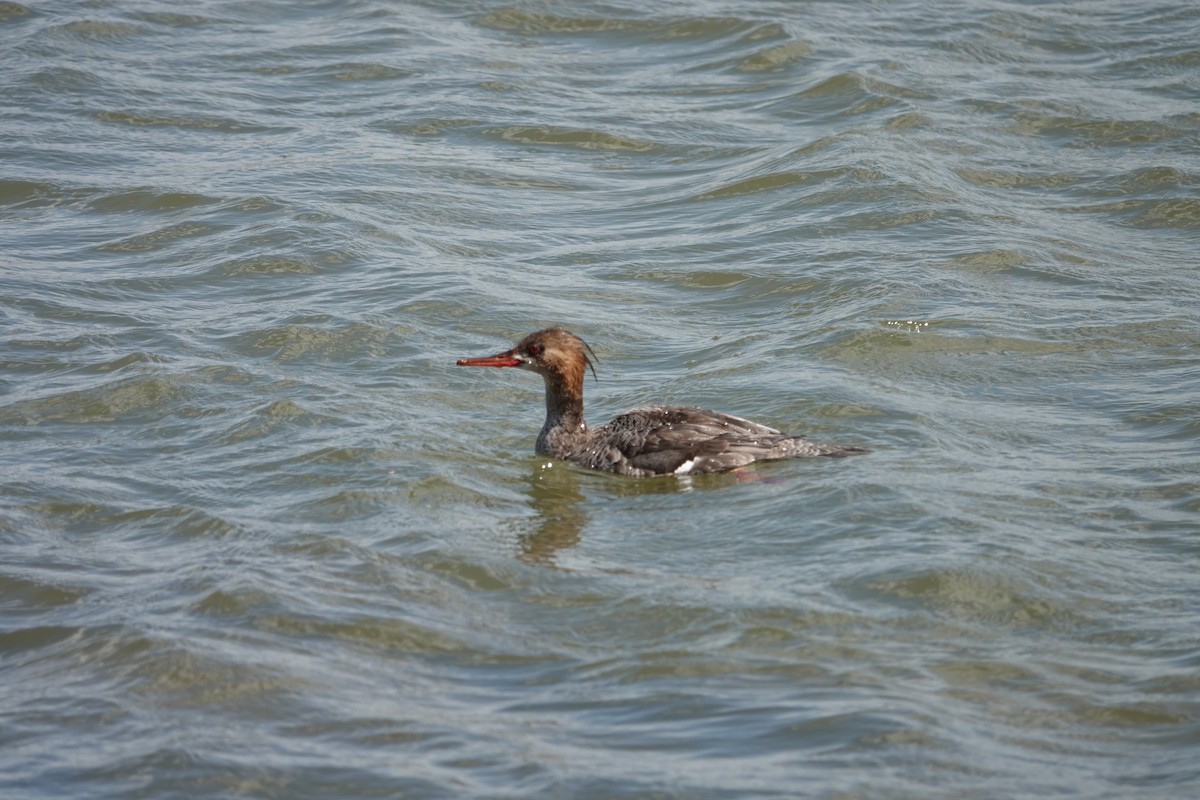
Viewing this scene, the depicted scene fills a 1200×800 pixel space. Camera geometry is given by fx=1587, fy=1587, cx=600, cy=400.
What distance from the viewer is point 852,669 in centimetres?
704

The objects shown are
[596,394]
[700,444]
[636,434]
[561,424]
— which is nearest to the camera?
[700,444]

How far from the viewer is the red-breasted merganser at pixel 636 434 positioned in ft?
32.0

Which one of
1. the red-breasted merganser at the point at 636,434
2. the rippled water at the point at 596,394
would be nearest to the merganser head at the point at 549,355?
the red-breasted merganser at the point at 636,434

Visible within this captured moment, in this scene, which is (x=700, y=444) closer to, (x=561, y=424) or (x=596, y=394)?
(x=561, y=424)

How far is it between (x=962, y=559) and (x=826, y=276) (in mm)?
5230

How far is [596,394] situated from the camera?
11.6 m

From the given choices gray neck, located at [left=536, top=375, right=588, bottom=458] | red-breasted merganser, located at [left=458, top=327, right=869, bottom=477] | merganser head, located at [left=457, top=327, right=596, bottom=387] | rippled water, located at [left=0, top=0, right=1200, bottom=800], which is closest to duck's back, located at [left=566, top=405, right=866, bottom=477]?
red-breasted merganser, located at [left=458, top=327, right=869, bottom=477]

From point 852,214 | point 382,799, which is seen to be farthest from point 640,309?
point 382,799

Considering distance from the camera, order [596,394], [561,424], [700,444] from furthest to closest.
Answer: [596,394]
[561,424]
[700,444]

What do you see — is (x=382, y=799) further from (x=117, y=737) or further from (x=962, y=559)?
(x=962, y=559)

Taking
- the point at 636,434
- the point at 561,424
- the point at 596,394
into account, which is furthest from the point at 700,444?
the point at 596,394

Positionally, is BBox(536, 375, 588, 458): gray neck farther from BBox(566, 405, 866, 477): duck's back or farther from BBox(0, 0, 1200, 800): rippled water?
BBox(566, 405, 866, 477): duck's back

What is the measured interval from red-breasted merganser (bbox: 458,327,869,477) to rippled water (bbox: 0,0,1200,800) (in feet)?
0.51

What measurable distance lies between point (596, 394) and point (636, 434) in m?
1.65
